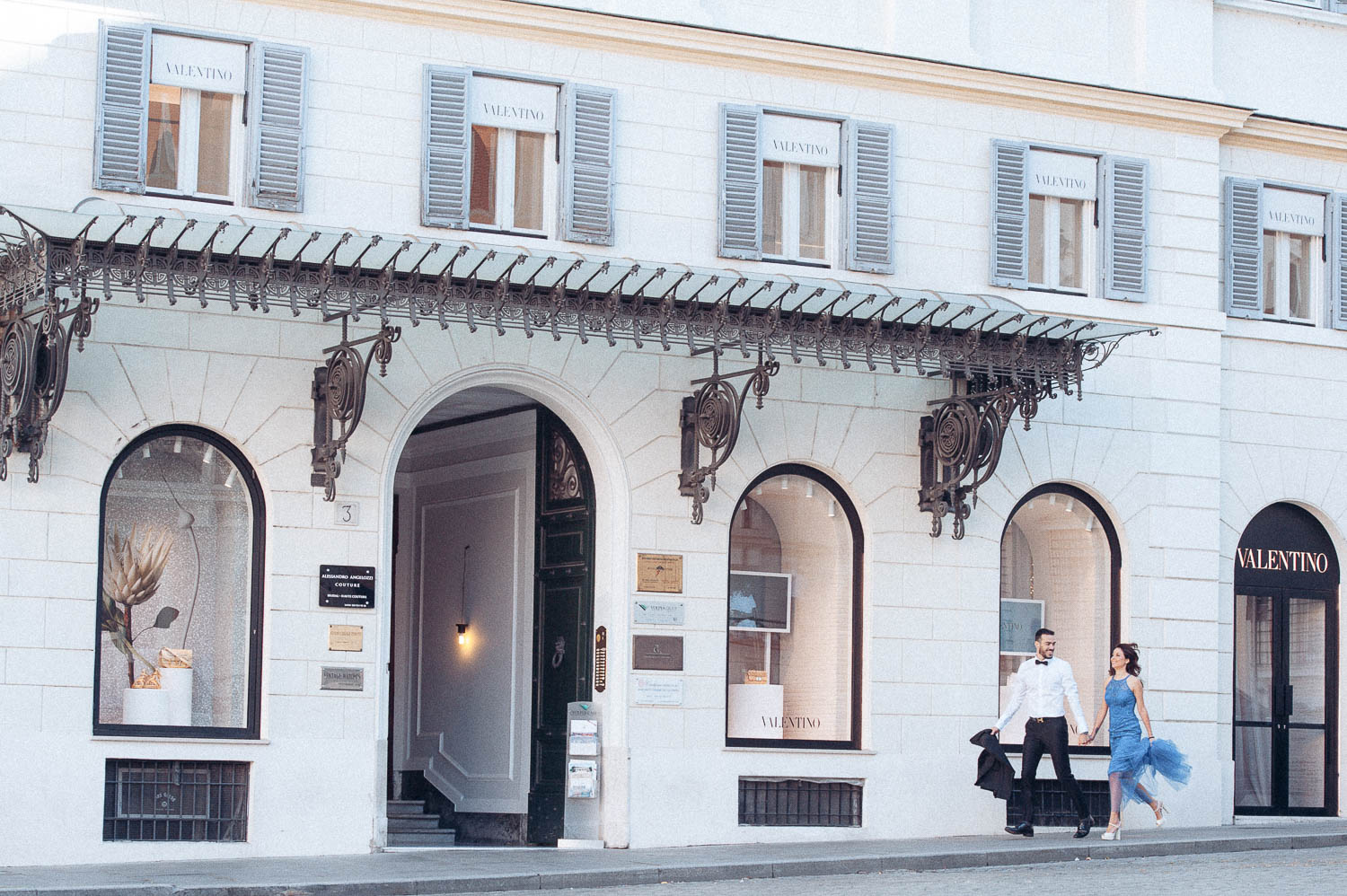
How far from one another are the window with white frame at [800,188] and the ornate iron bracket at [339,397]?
12.3ft

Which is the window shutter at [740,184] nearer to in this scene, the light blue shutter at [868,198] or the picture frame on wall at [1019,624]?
the light blue shutter at [868,198]

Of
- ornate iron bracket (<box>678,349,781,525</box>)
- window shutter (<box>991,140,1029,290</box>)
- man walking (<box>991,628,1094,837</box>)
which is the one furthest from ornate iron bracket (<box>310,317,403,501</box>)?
man walking (<box>991,628,1094,837</box>)

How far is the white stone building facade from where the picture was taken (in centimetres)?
1481

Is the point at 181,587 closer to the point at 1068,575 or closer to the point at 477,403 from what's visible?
the point at 477,403

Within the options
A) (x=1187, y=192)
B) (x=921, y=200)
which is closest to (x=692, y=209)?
(x=921, y=200)

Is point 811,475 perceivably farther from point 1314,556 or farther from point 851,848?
point 1314,556

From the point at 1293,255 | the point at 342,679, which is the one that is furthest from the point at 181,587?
the point at 1293,255

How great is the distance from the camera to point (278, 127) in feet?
50.5

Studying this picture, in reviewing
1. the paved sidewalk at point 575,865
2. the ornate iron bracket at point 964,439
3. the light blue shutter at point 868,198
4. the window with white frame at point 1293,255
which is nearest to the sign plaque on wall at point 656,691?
the paved sidewalk at point 575,865

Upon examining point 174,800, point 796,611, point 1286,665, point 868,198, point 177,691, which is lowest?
point 174,800

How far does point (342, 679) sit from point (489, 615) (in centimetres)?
375

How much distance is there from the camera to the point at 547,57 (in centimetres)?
1641

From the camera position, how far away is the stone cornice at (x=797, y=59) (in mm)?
16078

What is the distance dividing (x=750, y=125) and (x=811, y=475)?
3.12m
